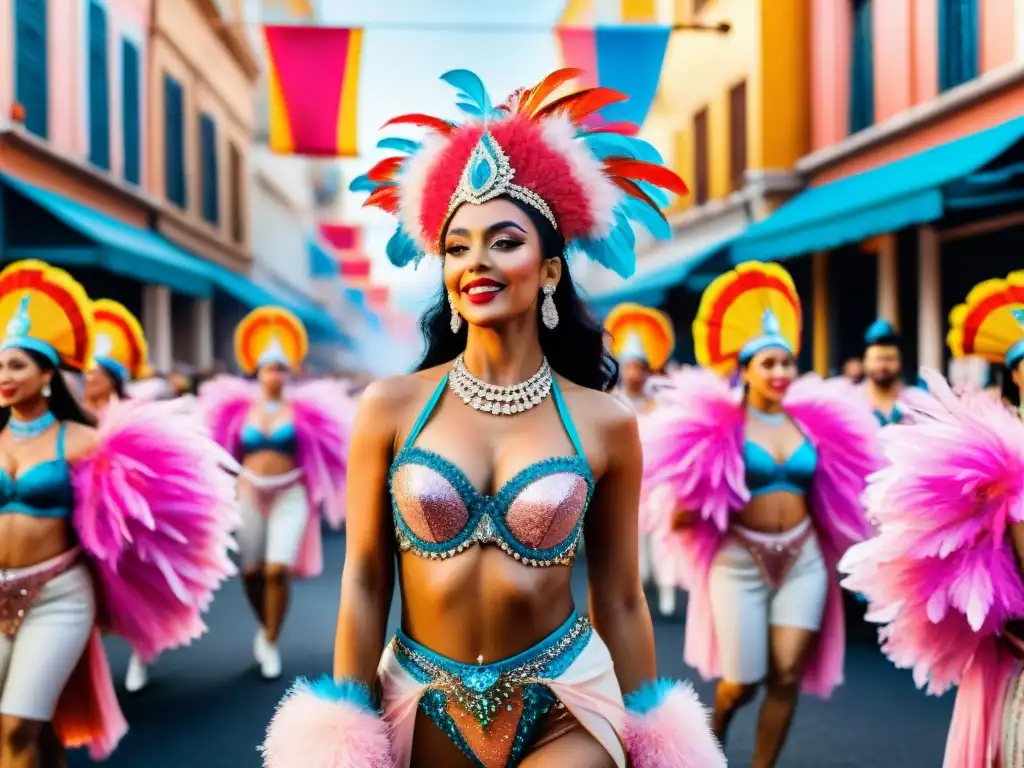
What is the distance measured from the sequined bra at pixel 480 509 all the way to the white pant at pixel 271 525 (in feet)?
15.5

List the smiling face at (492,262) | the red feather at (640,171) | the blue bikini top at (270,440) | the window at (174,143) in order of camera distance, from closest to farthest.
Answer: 1. the smiling face at (492,262)
2. the red feather at (640,171)
3. the blue bikini top at (270,440)
4. the window at (174,143)

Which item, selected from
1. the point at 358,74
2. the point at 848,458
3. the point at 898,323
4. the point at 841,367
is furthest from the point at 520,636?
the point at 841,367

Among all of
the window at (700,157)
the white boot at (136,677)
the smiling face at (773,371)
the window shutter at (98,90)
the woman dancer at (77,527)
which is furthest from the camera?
the window at (700,157)

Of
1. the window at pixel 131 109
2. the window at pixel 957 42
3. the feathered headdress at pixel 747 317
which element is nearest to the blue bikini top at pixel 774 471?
the feathered headdress at pixel 747 317

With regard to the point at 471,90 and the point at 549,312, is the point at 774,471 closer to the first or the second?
the point at 549,312

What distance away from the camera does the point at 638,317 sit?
10.2 metres

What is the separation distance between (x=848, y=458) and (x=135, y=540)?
3.18 m

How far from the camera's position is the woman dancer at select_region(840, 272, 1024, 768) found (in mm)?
3287

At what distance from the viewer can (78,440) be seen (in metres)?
4.34

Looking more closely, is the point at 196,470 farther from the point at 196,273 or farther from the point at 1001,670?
the point at 196,273

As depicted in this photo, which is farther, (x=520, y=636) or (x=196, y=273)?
(x=196, y=273)

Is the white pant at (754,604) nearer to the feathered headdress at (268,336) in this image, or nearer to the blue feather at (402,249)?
the blue feather at (402,249)

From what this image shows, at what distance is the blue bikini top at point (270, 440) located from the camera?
23.8ft

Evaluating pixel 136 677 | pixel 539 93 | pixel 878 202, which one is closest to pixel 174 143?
pixel 878 202
